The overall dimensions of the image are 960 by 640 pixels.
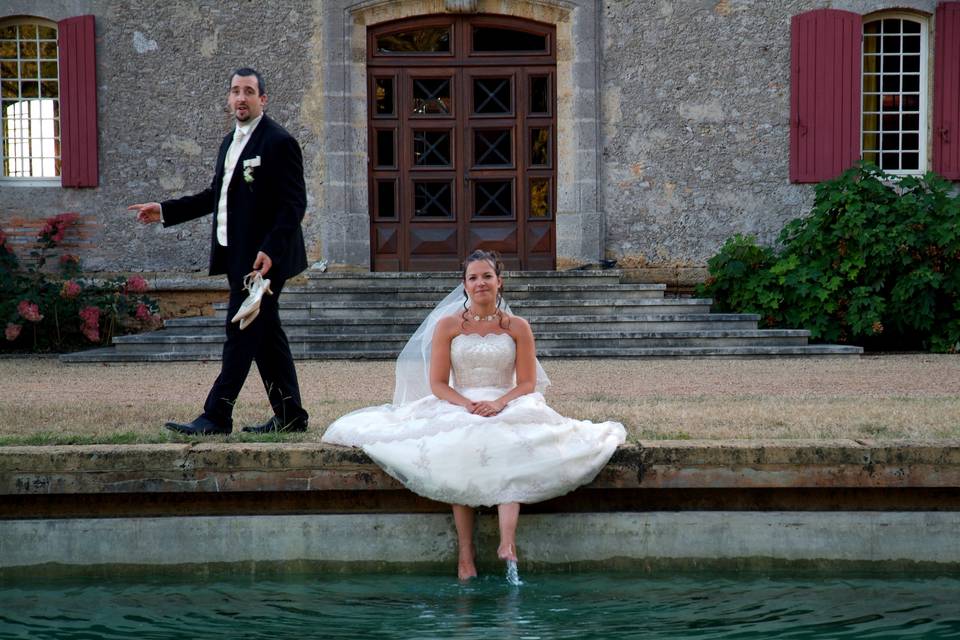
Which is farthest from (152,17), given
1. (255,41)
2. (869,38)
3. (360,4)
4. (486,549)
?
(486,549)

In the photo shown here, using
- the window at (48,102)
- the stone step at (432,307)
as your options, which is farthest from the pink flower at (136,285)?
the window at (48,102)

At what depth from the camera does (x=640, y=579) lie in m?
4.72

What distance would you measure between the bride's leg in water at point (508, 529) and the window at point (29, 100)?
30.8 ft

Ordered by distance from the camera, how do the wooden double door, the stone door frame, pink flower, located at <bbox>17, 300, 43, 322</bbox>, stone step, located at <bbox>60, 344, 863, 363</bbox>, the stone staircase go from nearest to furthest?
stone step, located at <bbox>60, 344, 863, 363</bbox>
the stone staircase
pink flower, located at <bbox>17, 300, 43, 322</bbox>
the stone door frame
the wooden double door

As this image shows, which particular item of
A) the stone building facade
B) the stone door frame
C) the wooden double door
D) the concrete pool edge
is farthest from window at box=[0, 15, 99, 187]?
the concrete pool edge

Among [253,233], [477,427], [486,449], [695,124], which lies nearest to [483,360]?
[477,427]

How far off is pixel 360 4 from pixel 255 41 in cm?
110

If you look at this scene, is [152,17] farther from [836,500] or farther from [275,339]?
[836,500]

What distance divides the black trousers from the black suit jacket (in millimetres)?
109

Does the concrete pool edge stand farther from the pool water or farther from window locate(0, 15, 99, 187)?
window locate(0, 15, 99, 187)

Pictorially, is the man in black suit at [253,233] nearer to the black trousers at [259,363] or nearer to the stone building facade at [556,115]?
the black trousers at [259,363]

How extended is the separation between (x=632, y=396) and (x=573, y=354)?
317 cm

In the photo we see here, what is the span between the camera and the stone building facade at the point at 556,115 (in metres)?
12.3

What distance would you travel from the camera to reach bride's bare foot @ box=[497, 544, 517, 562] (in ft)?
15.0
